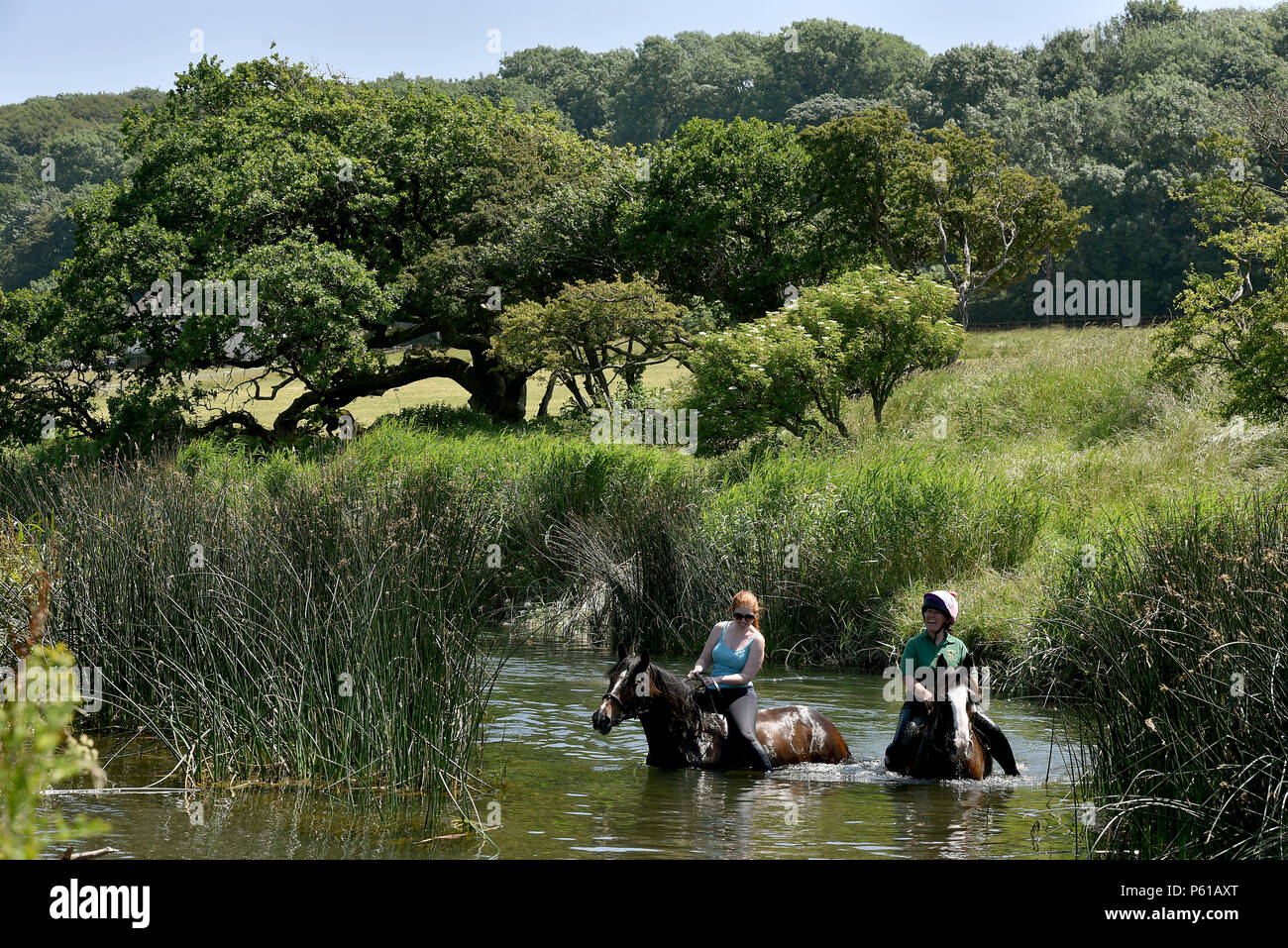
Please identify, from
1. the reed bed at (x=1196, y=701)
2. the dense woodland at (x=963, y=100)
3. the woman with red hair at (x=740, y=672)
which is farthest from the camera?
the dense woodland at (x=963, y=100)

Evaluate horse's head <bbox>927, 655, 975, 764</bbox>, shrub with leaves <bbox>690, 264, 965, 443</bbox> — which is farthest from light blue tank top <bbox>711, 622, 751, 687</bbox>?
shrub with leaves <bbox>690, 264, 965, 443</bbox>

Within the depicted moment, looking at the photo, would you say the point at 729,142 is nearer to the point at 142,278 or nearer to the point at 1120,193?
the point at 142,278

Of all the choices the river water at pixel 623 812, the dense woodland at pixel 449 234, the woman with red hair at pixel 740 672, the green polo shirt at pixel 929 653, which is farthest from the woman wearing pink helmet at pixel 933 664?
the dense woodland at pixel 449 234

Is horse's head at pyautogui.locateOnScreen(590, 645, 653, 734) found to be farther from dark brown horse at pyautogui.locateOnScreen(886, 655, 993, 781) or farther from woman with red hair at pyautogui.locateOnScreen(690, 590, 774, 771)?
dark brown horse at pyautogui.locateOnScreen(886, 655, 993, 781)

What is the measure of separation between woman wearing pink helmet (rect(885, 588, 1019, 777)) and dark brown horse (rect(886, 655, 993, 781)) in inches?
1.4

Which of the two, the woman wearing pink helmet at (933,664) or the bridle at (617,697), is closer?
the bridle at (617,697)

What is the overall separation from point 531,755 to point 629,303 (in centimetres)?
1457

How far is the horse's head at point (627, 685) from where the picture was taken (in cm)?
865

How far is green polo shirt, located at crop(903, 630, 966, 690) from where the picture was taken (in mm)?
8875

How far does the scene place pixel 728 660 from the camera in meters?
9.58

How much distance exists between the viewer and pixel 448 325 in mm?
28703

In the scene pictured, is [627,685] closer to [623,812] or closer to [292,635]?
[623,812]

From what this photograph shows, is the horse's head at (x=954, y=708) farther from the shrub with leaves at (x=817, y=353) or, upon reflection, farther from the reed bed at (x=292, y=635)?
the shrub with leaves at (x=817, y=353)

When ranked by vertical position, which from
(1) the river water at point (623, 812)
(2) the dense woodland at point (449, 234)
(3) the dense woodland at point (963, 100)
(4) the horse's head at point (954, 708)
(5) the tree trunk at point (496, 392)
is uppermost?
(3) the dense woodland at point (963, 100)
